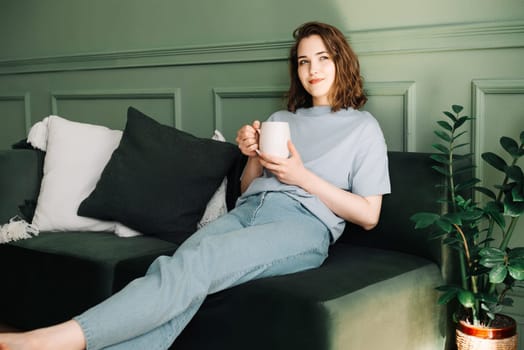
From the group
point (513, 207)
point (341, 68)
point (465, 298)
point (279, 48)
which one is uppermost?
point (279, 48)

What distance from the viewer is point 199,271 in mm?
1678

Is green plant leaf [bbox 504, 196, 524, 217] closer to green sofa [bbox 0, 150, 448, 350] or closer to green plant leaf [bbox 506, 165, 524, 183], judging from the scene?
green plant leaf [bbox 506, 165, 524, 183]

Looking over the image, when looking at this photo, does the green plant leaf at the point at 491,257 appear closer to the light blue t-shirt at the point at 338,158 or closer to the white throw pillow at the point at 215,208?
the light blue t-shirt at the point at 338,158

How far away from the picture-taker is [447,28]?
2.27m

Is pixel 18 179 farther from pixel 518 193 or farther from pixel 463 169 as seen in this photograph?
pixel 518 193

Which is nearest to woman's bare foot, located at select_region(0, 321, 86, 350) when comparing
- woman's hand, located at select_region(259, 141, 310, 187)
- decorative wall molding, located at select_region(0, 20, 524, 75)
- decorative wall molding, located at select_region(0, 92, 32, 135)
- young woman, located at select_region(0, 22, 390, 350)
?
young woman, located at select_region(0, 22, 390, 350)

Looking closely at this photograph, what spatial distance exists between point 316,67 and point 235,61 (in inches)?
29.1

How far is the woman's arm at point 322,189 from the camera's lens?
1.94m

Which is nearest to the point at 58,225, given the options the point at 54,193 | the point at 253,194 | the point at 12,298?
the point at 54,193

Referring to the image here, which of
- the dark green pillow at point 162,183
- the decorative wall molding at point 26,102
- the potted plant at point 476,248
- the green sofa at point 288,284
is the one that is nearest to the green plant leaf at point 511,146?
the potted plant at point 476,248

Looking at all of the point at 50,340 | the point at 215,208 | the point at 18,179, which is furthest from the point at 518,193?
the point at 18,179

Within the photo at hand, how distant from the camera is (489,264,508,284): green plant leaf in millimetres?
1761

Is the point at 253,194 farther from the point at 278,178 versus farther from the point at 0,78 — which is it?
the point at 0,78

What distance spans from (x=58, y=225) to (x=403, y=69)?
4.21ft
